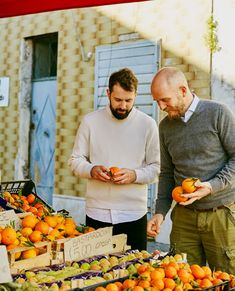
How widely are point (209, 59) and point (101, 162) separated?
3.36m

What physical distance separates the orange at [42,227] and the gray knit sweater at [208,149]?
3.13 feet

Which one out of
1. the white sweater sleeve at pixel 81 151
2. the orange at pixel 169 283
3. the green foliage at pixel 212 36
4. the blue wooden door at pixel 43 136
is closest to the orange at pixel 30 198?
the white sweater sleeve at pixel 81 151

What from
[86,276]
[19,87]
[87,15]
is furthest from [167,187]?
[19,87]

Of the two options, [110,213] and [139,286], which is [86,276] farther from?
[110,213]

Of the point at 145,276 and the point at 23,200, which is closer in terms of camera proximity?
the point at 145,276

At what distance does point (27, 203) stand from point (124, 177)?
2.88 ft

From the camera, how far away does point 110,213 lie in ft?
12.8

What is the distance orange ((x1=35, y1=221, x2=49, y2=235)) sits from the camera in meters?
3.38

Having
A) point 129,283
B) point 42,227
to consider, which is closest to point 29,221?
point 42,227

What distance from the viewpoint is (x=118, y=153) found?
394 centimetres

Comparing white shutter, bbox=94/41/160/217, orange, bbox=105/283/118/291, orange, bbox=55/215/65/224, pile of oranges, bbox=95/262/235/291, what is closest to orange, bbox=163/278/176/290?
pile of oranges, bbox=95/262/235/291

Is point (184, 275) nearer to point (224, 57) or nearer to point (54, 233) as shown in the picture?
point (54, 233)

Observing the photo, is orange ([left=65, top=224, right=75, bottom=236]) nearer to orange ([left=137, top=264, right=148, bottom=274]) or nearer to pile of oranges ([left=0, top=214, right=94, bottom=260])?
pile of oranges ([left=0, top=214, right=94, bottom=260])

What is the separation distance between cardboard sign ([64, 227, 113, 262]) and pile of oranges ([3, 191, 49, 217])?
0.66 meters
